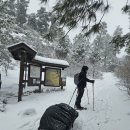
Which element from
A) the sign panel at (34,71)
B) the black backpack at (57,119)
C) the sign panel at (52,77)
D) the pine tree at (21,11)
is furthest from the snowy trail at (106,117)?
the pine tree at (21,11)

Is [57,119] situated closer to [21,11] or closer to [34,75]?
[34,75]

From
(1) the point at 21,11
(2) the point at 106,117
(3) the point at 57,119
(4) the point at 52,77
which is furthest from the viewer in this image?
(1) the point at 21,11

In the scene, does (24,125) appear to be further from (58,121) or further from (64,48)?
(64,48)

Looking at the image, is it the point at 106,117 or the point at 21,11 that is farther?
the point at 21,11

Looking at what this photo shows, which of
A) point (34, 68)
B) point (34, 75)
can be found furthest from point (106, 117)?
point (34, 68)

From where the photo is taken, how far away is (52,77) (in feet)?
55.2

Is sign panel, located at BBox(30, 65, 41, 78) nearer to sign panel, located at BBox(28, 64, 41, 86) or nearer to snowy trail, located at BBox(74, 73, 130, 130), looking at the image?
sign panel, located at BBox(28, 64, 41, 86)

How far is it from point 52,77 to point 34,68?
1903 millimetres

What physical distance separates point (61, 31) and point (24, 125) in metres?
3.63

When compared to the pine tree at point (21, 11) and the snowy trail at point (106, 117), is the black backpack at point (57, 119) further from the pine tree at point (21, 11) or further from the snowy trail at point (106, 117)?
the pine tree at point (21, 11)

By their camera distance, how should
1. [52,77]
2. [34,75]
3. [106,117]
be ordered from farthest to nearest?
[52,77], [34,75], [106,117]

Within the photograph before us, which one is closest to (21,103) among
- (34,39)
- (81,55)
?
(34,39)

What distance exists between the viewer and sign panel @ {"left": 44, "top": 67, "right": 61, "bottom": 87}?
16491mm

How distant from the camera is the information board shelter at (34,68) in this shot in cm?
1333
